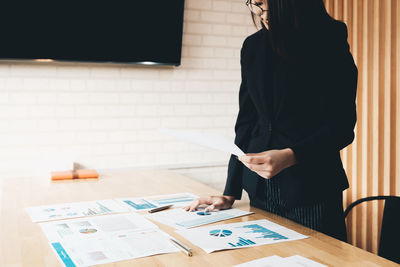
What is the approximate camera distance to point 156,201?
187cm

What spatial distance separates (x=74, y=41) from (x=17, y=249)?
1684mm

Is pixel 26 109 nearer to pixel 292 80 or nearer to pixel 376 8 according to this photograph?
pixel 292 80

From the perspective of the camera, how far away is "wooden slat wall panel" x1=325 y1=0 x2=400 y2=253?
2.53 metres

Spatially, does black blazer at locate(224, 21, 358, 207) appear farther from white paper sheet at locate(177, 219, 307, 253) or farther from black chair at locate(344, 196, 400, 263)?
black chair at locate(344, 196, 400, 263)

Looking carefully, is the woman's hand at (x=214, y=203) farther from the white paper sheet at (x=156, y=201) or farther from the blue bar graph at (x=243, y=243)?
the blue bar graph at (x=243, y=243)

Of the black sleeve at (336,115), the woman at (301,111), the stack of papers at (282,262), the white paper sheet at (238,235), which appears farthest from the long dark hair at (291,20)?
the stack of papers at (282,262)

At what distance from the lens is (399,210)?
62.8 inches

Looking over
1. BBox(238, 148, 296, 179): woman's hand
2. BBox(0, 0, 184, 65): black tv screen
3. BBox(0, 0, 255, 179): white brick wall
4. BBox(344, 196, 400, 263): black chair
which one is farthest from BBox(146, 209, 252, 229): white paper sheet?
BBox(0, 0, 184, 65): black tv screen

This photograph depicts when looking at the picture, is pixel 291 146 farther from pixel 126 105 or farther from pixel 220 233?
pixel 126 105

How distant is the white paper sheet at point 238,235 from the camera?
1.24 m

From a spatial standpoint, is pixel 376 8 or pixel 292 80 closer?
pixel 292 80

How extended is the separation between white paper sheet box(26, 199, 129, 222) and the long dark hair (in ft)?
3.04

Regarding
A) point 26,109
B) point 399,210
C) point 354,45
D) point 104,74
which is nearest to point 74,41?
point 104,74

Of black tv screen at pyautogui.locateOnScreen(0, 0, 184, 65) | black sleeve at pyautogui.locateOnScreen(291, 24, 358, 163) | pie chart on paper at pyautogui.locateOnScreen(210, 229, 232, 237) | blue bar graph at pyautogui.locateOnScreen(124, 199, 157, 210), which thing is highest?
black tv screen at pyautogui.locateOnScreen(0, 0, 184, 65)
